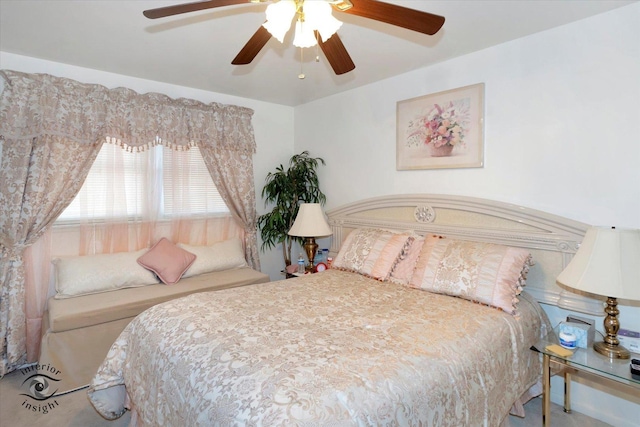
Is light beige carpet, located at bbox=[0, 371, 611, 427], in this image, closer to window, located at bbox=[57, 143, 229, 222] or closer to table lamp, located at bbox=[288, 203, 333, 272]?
window, located at bbox=[57, 143, 229, 222]

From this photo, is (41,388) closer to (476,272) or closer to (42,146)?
(42,146)

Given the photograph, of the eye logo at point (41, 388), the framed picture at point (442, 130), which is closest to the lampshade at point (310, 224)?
the framed picture at point (442, 130)

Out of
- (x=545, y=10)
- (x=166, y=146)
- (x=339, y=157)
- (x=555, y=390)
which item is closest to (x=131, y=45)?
(x=166, y=146)

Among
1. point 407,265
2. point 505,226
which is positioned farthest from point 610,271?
point 407,265

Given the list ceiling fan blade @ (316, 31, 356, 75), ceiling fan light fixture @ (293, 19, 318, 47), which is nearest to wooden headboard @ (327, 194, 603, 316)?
ceiling fan blade @ (316, 31, 356, 75)

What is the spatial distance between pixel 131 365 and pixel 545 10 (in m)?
3.22

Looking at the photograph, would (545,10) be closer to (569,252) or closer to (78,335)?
(569,252)

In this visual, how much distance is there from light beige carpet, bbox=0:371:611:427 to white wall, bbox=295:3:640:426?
0.56 ft

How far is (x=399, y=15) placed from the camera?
1.40 m

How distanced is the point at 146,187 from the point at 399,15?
9.58 ft

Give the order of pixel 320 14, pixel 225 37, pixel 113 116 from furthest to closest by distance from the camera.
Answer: pixel 113 116 < pixel 225 37 < pixel 320 14

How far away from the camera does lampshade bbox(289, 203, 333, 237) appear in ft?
11.1

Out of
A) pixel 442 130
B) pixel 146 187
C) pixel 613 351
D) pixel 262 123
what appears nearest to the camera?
pixel 613 351

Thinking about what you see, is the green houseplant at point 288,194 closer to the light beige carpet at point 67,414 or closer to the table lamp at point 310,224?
the table lamp at point 310,224
